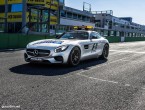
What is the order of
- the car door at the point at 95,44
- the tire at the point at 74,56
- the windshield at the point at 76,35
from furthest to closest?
the car door at the point at 95,44, the windshield at the point at 76,35, the tire at the point at 74,56

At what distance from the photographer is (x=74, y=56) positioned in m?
8.29

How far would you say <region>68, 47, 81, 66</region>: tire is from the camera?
8047mm

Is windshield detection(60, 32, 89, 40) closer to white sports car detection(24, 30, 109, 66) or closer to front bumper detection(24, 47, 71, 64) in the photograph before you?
white sports car detection(24, 30, 109, 66)

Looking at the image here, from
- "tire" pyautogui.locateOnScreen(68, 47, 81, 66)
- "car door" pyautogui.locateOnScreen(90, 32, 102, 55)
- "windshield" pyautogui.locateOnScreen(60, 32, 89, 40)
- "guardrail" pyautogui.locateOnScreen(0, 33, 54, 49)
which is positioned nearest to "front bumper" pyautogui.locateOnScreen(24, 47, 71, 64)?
"tire" pyautogui.locateOnScreen(68, 47, 81, 66)

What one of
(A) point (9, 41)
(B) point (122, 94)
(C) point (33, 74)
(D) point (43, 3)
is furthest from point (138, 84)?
(D) point (43, 3)

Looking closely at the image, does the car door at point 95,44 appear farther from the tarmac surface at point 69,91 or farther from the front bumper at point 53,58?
the tarmac surface at point 69,91

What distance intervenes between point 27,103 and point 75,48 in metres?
4.47

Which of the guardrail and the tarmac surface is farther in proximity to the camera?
the guardrail

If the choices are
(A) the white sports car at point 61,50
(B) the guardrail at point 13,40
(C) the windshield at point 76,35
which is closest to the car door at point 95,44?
(A) the white sports car at point 61,50

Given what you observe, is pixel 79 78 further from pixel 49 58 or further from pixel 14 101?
pixel 14 101

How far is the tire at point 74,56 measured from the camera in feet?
26.4

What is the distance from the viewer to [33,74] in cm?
654

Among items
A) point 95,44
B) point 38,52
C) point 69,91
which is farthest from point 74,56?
point 69,91

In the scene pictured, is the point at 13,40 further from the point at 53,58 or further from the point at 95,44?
the point at 53,58
